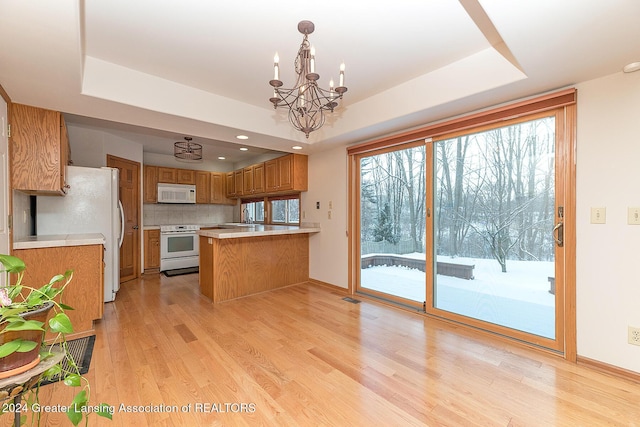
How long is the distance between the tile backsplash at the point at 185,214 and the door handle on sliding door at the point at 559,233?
617cm

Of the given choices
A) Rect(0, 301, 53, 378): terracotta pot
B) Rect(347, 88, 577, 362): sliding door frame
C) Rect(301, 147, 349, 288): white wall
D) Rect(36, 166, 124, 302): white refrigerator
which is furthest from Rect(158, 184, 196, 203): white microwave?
Rect(347, 88, 577, 362): sliding door frame

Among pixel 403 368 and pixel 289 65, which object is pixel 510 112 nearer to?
pixel 289 65

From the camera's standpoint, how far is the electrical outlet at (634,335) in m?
1.85

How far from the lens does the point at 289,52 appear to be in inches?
83.6

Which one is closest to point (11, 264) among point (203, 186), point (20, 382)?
point (20, 382)

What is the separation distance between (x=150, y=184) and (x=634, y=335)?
664 centimetres

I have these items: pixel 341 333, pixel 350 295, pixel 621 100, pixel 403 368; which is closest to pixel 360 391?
pixel 403 368

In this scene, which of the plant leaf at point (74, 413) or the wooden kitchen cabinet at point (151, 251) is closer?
the plant leaf at point (74, 413)

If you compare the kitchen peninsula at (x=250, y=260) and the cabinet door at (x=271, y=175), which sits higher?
the cabinet door at (x=271, y=175)

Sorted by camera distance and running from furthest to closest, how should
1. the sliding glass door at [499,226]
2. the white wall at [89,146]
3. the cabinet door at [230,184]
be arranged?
the cabinet door at [230,184] < the white wall at [89,146] < the sliding glass door at [499,226]

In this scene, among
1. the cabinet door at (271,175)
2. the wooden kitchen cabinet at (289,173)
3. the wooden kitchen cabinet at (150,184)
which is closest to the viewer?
the wooden kitchen cabinet at (289,173)

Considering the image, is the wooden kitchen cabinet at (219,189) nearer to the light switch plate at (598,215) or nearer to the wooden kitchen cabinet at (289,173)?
the wooden kitchen cabinet at (289,173)

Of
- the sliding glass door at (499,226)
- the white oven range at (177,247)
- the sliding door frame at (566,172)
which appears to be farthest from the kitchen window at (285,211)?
the sliding door frame at (566,172)

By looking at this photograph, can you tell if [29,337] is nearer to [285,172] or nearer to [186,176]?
[285,172]
